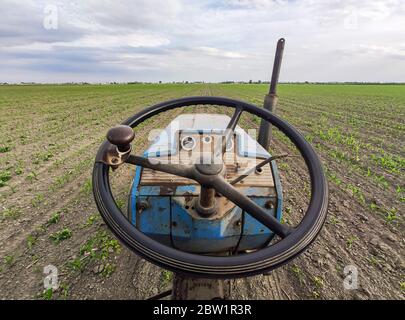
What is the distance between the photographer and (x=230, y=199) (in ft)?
3.14

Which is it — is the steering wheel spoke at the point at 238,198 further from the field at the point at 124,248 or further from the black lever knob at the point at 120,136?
the field at the point at 124,248

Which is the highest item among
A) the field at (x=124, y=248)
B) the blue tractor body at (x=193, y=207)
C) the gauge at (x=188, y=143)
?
the gauge at (x=188, y=143)

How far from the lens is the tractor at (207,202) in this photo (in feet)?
2.87

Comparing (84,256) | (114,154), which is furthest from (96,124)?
(114,154)

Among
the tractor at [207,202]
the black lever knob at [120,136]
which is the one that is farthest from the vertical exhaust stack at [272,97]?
the black lever knob at [120,136]

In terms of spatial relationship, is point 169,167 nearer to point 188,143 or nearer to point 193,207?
point 193,207

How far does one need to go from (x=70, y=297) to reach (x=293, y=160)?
201 inches

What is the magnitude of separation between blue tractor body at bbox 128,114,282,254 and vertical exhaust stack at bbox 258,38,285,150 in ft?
0.28

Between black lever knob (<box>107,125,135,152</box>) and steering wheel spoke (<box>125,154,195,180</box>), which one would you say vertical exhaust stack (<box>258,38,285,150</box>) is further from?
black lever knob (<box>107,125,135,152</box>)

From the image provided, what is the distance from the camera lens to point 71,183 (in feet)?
16.2

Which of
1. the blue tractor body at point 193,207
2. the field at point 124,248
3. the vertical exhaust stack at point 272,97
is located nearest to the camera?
the blue tractor body at point 193,207

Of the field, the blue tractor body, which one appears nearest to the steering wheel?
the blue tractor body

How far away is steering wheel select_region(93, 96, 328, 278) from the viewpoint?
0.83m
